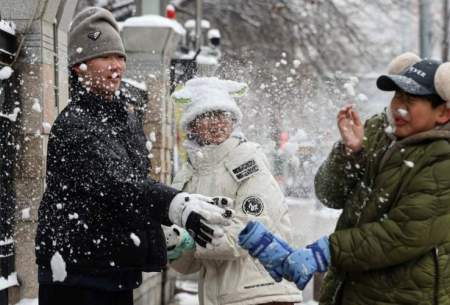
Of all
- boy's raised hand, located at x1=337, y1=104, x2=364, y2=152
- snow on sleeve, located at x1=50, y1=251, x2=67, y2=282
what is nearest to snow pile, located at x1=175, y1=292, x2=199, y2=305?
snow on sleeve, located at x1=50, y1=251, x2=67, y2=282

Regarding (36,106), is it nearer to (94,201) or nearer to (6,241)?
(6,241)

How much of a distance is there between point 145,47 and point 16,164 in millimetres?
3820

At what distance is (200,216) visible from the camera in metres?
2.61

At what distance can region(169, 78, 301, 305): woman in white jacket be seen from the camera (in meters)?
3.10

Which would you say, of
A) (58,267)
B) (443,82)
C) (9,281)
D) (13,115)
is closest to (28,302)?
(9,281)

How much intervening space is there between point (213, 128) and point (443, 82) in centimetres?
116

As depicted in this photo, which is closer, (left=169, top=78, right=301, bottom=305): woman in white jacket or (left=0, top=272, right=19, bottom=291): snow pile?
(left=169, top=78, right=301, bottom=305): woman in white jacket

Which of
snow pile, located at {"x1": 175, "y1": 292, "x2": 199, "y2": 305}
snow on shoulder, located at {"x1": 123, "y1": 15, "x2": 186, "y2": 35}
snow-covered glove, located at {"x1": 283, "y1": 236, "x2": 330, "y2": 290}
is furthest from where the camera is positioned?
snow on shoulder, located at {"x1": 123, "y1": 15, "x2": 186, "y2": 35}

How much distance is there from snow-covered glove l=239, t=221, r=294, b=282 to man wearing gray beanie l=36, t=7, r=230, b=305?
0.13 m

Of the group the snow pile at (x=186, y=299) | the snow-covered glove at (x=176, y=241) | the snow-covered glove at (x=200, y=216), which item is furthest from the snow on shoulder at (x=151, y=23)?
the snow-covered glove at (x=200, y=216)

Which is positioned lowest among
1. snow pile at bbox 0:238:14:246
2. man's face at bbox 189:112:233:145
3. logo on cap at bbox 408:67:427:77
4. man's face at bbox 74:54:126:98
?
snow pile at bbox 0:238:14:246

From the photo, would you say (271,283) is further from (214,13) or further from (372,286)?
(214,13)

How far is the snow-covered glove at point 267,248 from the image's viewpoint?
2.62m

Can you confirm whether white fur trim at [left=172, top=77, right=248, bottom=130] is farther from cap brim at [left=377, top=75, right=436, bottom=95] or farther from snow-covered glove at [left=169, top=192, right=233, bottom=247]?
cap brim at [left=377, top=75, right=436, bottom=95]
